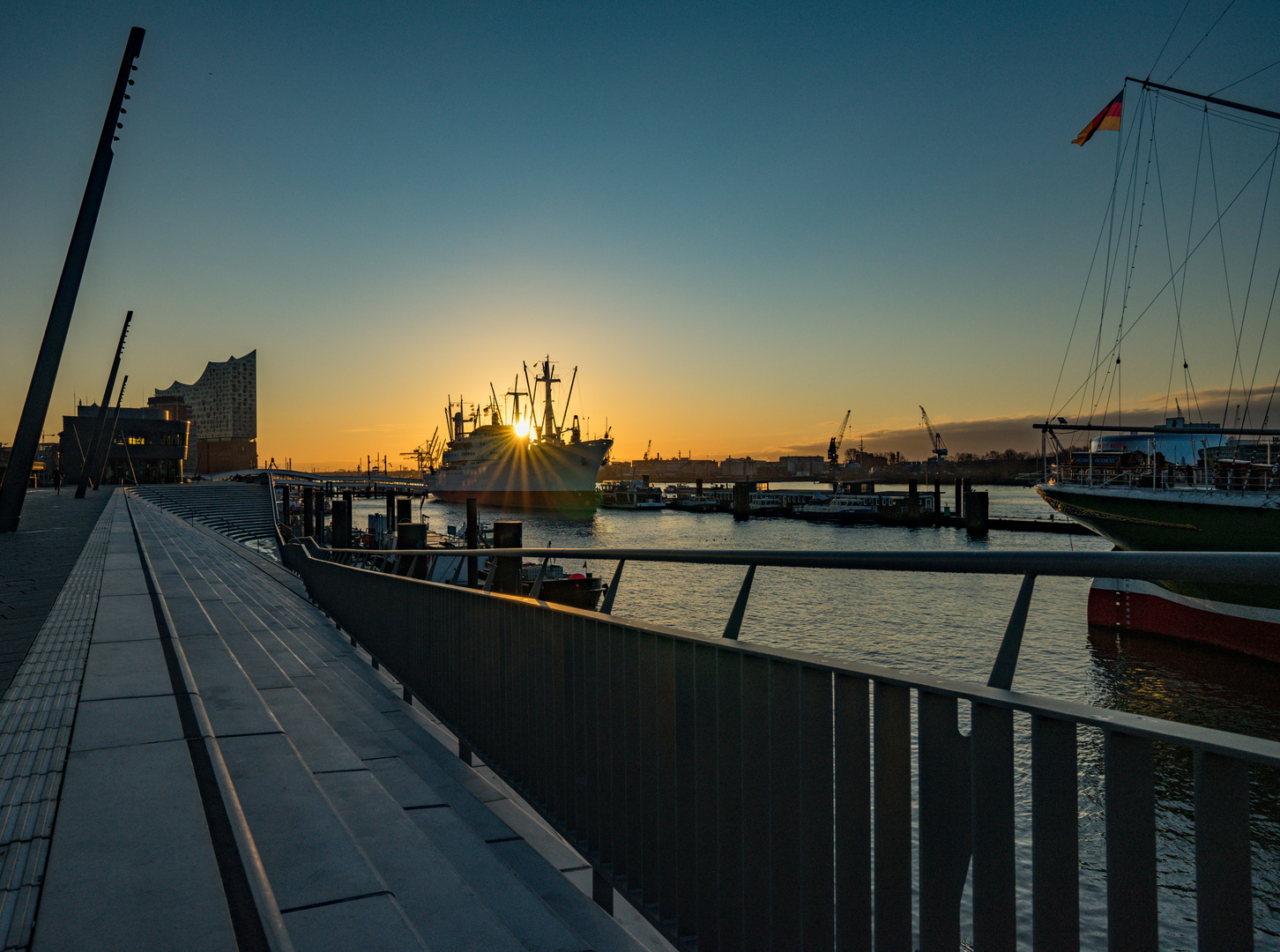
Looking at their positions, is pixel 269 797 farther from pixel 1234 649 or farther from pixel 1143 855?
pixel 1234 649

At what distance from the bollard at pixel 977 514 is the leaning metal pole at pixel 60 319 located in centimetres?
6393

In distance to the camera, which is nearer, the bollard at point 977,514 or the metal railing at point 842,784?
the metal railing at point 842,784

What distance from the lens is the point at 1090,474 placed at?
22.5 meters

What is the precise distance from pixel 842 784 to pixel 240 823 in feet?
6.01

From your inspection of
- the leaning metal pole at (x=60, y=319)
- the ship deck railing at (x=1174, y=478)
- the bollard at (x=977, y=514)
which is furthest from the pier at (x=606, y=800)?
the bollard at (x=977, y=514)

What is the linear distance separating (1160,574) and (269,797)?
9.03ft

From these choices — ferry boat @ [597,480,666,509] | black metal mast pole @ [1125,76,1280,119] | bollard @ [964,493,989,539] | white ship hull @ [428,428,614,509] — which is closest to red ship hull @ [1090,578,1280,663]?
black metal mast pole @ [1125,76,1280,119]

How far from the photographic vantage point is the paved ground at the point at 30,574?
484cm

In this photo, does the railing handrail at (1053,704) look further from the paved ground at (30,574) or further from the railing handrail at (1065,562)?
the paved ground at (30,574)

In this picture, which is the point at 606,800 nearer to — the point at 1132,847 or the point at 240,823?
the point at 240,823

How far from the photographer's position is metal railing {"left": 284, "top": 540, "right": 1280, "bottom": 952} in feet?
3.77

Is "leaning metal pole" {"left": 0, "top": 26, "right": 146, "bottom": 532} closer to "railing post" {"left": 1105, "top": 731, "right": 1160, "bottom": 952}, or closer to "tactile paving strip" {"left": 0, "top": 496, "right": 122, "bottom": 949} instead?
"tactile paving strip" {"left": 0, "top": 496, "right": 122, "bottom": 949}

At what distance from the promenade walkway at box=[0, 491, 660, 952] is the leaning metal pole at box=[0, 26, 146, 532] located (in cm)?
1151

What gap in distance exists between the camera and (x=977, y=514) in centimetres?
6462
